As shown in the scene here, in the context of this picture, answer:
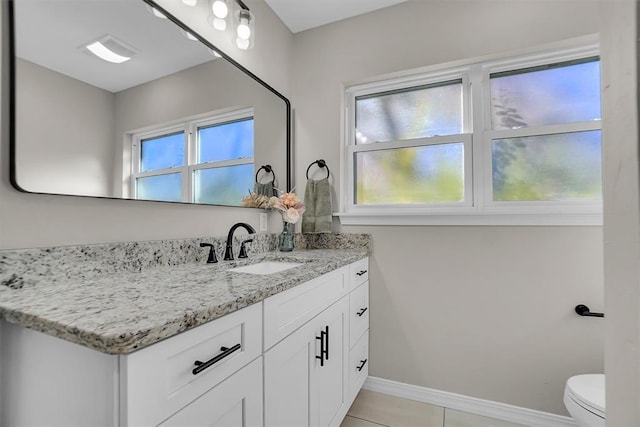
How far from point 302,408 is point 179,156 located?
1160mm

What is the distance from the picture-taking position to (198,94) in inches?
53.8

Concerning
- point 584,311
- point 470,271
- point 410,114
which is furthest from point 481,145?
point 584,311

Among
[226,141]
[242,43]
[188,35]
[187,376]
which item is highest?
[242,43]

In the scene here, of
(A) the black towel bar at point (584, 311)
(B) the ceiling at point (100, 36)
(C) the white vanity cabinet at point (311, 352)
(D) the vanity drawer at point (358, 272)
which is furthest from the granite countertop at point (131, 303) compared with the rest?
(A) the black towel bar at point (584, 311)

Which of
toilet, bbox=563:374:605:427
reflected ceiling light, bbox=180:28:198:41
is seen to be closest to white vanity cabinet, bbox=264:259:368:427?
toilet, bbox=563:374:605:427

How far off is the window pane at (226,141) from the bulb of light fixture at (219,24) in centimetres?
47

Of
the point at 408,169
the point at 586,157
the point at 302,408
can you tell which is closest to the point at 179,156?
the point at 302,408

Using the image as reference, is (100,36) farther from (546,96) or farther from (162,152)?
(546,96)

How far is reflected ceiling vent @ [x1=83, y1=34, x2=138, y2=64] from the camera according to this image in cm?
98

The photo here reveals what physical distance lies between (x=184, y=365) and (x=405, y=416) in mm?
1518

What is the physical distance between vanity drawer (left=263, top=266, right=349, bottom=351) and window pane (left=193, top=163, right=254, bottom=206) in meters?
0.71

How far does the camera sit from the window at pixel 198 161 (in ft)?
3.74

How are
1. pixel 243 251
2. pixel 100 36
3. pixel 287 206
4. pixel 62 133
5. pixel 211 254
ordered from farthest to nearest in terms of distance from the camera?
pixel 287 206
pixel 243 251
pixel 211 254
pixel 100 36
pixel 62 133

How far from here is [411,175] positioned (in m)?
1.89
